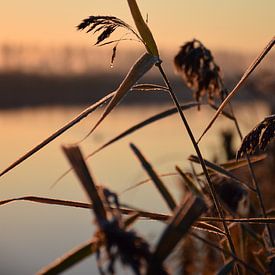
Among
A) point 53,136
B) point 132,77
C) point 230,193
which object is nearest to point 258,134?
point 132,77

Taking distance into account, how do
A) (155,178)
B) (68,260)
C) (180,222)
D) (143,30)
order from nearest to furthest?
(180,222) → (68,260) → (143,30) → (155,178)

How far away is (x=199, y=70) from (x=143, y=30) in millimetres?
759

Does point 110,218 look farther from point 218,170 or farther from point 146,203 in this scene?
point 146,203

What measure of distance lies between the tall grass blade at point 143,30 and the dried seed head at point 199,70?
0.71m

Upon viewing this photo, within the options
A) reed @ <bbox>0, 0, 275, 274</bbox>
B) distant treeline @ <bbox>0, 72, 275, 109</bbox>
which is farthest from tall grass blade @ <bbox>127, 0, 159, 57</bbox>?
distant treeline @ <bbox>0, 72, 275, 109</bbox>

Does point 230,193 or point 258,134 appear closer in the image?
point 258,134

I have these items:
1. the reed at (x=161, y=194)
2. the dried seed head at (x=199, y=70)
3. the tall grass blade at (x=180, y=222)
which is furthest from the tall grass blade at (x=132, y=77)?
the dried seed head at (x=199, y=70)

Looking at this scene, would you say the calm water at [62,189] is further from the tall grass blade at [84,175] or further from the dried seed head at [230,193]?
the tall grass blade at [84,175]

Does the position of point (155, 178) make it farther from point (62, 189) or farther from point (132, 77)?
point (62, 189)

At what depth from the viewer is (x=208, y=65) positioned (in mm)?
2330

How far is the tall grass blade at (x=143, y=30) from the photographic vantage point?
152 cm

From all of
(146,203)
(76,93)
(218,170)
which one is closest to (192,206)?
(218,170)

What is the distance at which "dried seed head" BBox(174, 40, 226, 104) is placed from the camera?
2301 millimetres

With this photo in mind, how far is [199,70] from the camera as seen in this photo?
2307 millimetres
